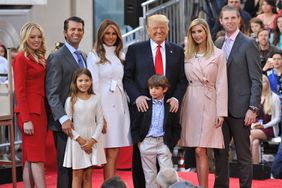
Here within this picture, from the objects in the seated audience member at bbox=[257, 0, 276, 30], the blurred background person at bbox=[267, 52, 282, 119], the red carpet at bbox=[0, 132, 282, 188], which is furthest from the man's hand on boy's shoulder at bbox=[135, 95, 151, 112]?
the seated audience member at bbox=[257, 0, 276, 30]

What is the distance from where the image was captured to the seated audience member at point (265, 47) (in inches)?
447

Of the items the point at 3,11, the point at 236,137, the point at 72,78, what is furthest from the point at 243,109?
the point at 3,11

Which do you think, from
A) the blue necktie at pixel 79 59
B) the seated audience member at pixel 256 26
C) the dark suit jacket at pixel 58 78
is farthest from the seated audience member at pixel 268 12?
the dark suit jacket at pixel 58 78

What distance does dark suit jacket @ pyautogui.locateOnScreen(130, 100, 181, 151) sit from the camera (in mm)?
7629

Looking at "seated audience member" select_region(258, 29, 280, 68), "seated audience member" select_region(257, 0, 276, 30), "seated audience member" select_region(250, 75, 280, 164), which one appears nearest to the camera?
"seated audience member" select_region(250, 75, 280, 164)

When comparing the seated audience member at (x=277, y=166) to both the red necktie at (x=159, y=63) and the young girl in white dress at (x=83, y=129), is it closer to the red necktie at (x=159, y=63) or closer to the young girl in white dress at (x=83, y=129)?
the red necktie at (x=159, y=63)

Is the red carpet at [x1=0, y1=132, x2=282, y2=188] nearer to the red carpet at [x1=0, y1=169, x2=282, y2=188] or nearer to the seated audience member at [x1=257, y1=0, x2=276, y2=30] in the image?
the red carpet at [x1=0, y1=169, x2=282, y2=188]

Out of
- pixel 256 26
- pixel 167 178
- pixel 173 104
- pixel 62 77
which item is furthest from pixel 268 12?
pixel 167 178

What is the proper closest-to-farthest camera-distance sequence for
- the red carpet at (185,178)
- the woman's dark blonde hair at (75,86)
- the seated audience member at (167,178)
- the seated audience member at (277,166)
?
the seated audience member at (167,178)
the woman's dark blonde hair at (75,86)
the red carpet at (185,178)
the seated audience member at (277,166)

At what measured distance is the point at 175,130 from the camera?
7.74 meters

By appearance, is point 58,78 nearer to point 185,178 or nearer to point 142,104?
point 142,104

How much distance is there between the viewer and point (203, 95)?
25.4 feet

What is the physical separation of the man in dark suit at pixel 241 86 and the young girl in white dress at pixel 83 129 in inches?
49.7

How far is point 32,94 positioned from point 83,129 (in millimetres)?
558
